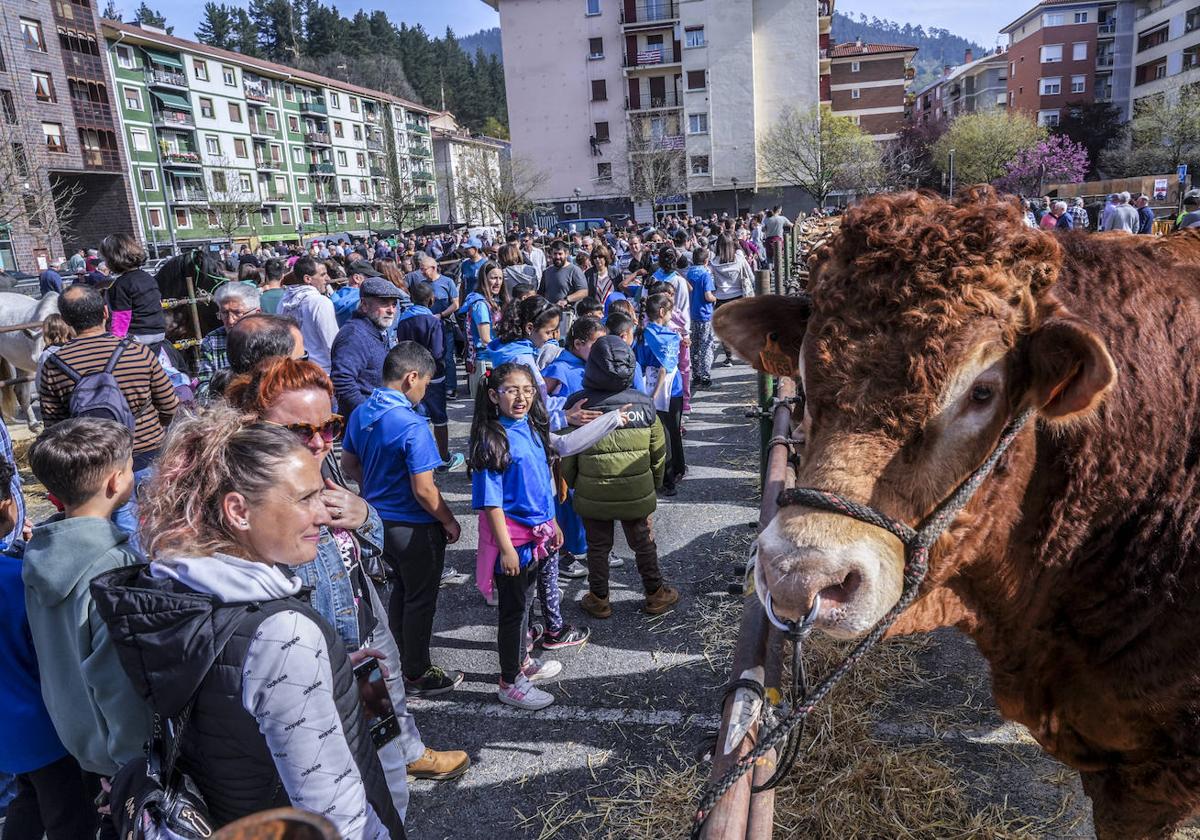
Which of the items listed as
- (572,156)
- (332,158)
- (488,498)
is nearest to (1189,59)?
(572,156)

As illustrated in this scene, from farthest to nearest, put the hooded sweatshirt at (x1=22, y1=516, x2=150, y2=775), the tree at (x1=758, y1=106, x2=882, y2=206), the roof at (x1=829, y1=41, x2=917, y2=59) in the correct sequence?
the roof at (x1=829, y1=41, x2=917, y2=59) → the tree at (x1=758, y1=106, x2=882, y2=206) → the hooded sweatshirt at (x1=22, y1=516, x2=150, y2=775)

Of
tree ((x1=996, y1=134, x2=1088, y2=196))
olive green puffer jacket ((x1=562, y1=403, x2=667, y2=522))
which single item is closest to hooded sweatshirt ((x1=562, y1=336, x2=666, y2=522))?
olive green puffer jacket ((x1=562, y1=403, x2=667, y2=522))

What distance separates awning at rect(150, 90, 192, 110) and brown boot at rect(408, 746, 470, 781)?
6398cm

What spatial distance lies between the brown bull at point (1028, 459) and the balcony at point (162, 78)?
65.0m

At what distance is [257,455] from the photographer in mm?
2129

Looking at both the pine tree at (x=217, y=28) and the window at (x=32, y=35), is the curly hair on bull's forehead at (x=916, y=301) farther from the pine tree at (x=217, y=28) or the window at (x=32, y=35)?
the pine tree at (x=217, y=28)

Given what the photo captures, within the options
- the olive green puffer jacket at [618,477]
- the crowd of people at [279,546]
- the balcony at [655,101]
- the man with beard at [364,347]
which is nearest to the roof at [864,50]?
the balcony at [655,101]

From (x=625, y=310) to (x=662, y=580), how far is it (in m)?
2.99

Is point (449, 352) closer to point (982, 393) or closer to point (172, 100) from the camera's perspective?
point (982, 393)

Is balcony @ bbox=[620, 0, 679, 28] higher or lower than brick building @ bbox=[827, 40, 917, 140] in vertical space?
higher

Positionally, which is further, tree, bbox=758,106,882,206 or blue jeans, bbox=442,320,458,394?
tree, bbox=758,106,882,206

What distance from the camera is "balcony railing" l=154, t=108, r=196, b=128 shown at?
54062mm

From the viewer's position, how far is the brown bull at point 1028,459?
5.71 feet

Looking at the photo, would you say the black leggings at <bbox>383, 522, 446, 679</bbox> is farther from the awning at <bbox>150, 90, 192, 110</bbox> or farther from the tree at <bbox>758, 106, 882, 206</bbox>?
the awning at <bbox>150, 90, 192, 110</bbox>
